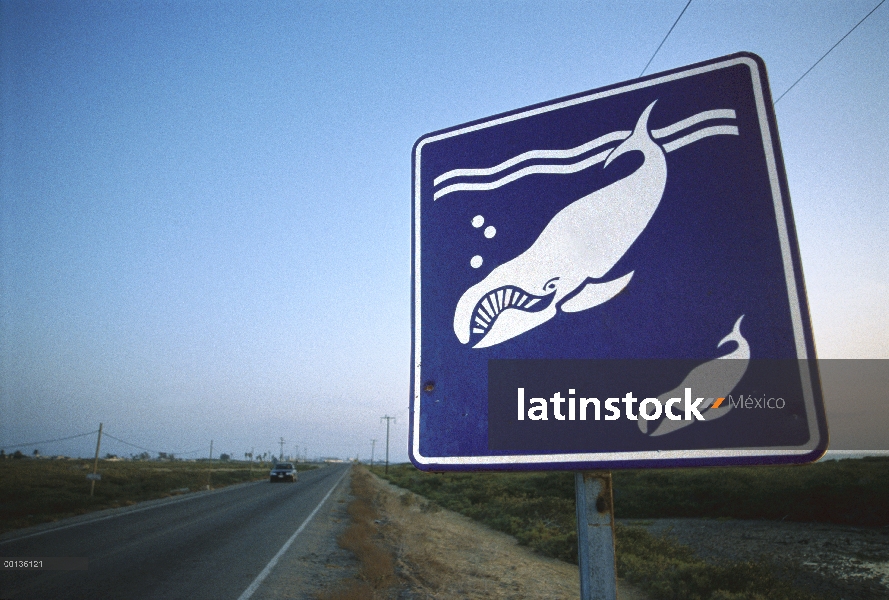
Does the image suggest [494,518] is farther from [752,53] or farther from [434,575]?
[752,53]

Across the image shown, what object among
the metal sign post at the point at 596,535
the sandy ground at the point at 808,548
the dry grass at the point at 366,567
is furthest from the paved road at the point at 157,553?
the sandy ground at the point at 808,548

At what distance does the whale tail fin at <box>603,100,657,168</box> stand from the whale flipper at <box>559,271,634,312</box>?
0.26 m

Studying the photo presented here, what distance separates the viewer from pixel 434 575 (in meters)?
7.89

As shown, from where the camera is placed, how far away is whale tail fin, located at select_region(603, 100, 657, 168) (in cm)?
98

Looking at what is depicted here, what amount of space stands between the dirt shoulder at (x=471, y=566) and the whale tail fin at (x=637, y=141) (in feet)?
24.0

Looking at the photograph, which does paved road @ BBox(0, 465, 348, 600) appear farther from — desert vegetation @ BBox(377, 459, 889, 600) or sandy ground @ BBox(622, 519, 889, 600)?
sandy ground @ BBox(622, 519, 889, 600)

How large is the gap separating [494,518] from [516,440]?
57.6ft

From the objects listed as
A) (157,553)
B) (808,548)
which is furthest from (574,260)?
(808,548)

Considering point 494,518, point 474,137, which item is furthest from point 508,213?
point 494,518

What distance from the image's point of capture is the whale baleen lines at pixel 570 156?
96 cm

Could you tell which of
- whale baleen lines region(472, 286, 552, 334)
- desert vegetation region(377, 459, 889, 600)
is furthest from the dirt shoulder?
whale baleen lines region(472, 286, 552, 334)

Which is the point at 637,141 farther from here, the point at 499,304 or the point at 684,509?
the point at 684,509

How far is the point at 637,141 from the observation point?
38.9 inches

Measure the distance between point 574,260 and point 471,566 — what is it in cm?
977
